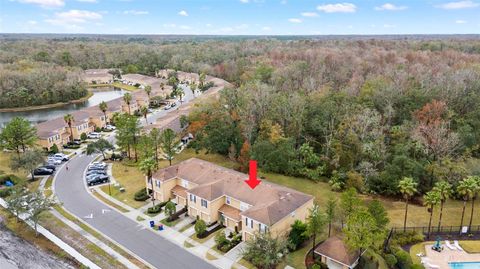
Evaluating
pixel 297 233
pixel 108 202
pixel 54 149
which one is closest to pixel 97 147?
pixel 54 149

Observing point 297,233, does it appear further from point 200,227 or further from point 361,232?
point 200,227

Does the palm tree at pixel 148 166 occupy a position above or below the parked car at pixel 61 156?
above

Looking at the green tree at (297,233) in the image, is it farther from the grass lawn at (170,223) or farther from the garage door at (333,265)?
→ the grass lawn at (170,223)

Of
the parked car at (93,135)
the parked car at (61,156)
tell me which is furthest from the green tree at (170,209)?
the parked car at (93,135)

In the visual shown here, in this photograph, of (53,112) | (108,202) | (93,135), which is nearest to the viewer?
(108,202)

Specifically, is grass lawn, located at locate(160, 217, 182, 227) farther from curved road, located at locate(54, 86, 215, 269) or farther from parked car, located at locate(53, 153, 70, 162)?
parked car, located at locate(53, 153, 70, 162)
